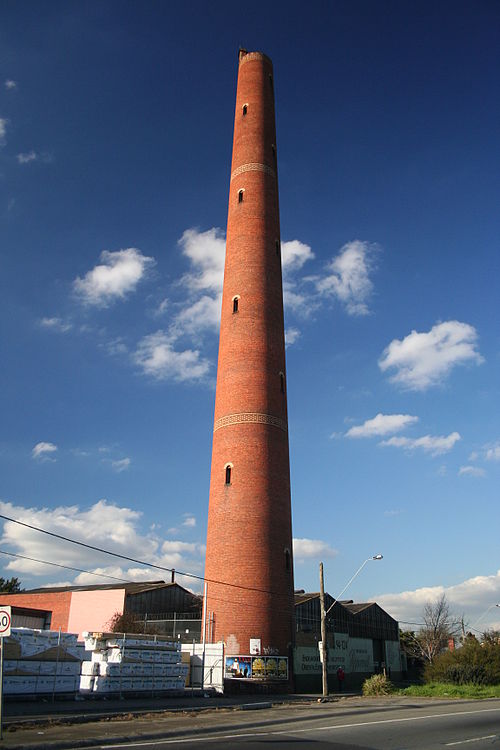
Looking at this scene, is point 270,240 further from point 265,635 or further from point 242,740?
point 242,740

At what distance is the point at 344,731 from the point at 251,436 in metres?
17.1

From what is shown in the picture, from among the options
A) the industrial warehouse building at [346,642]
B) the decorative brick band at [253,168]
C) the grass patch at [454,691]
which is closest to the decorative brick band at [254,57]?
the decorative brick band at [253,168]

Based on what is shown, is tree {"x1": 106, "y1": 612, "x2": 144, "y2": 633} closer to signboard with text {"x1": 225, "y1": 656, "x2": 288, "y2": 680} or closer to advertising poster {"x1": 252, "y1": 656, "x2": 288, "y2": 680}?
signboard with text {"x1": 225, "y1": 656, "x2": 288, "y2": 680}

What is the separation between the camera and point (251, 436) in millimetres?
29484

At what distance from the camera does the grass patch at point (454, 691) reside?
2683 cm

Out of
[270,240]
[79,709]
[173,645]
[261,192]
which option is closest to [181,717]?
[79,709]

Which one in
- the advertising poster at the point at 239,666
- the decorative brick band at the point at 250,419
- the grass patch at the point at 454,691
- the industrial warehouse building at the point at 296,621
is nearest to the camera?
the advertising poster at the point at 239,666

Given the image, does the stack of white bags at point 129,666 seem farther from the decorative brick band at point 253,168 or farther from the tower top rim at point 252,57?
the tower top rim at point 252,57

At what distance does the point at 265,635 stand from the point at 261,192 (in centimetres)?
2300

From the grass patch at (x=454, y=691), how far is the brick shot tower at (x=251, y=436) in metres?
6.11

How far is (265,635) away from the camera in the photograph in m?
27.0

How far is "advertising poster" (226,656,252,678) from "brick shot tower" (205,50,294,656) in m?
0.33

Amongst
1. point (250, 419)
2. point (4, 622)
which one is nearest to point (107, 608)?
point (250, 419)

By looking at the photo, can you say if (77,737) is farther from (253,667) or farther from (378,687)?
(378,687)
